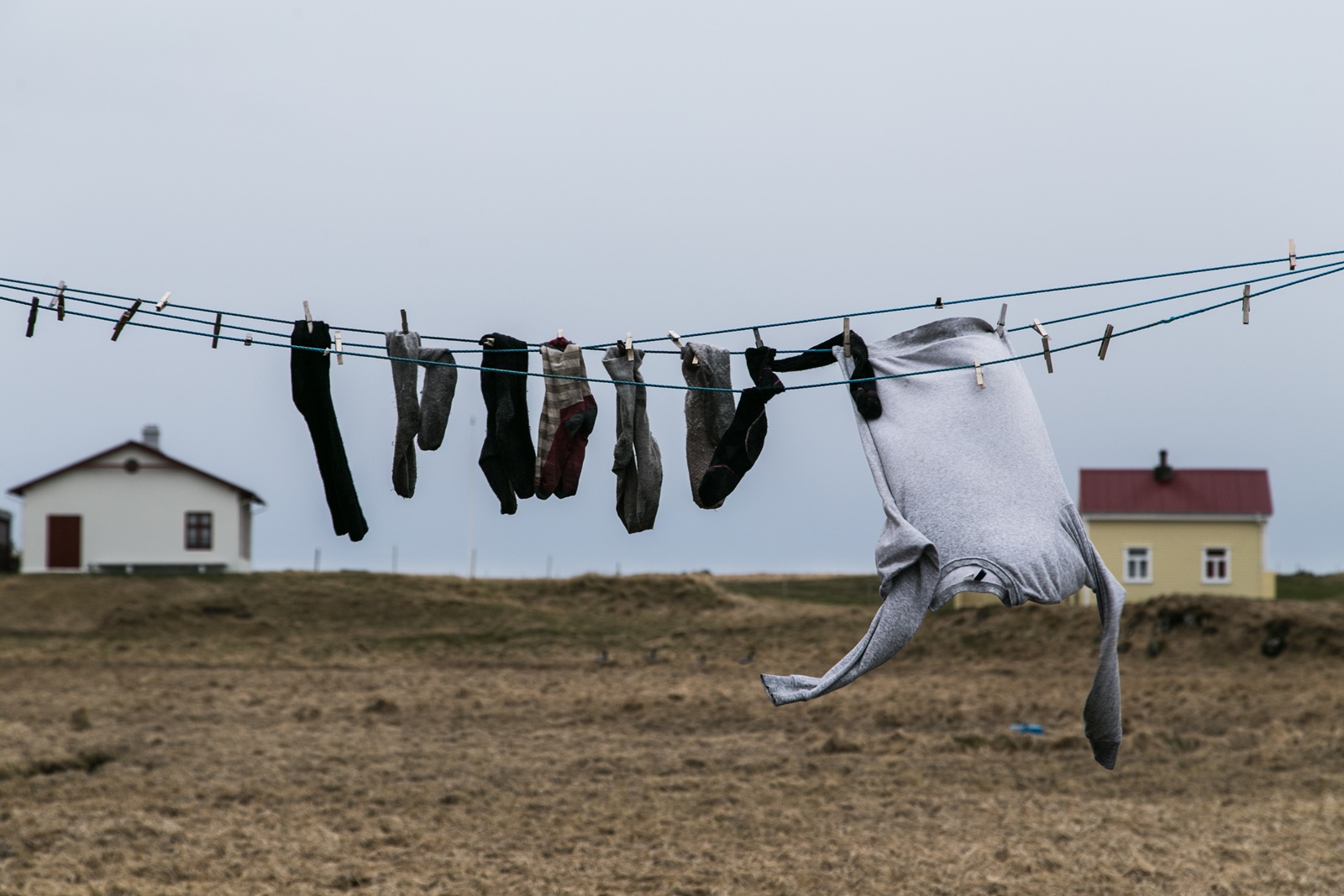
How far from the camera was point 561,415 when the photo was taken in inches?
220

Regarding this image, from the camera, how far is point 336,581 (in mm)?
28562

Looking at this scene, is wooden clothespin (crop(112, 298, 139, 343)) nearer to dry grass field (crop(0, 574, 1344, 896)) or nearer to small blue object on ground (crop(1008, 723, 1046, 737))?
dry grass field (crop(0, 574, 1344, 896))

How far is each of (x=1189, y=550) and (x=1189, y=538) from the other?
24cm

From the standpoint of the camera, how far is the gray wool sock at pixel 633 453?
5590 millimetres

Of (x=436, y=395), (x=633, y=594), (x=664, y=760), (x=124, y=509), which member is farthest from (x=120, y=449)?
(x=436, y=395)

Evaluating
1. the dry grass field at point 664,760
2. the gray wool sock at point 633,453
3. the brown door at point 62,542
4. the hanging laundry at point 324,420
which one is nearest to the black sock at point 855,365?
the gray wool sock at point 633,453

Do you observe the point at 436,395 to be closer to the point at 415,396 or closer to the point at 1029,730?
the point at 415,396

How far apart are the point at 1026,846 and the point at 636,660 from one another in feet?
40.3

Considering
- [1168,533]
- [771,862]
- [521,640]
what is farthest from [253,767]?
[1168,533]

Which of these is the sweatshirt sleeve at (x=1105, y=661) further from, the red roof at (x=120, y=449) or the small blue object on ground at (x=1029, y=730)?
the red roof at (x=120, y=449)

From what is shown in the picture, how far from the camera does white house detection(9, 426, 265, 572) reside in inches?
1136

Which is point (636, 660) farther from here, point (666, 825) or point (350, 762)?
point (666, 825)

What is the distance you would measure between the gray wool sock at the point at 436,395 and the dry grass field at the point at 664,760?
4.02 meters

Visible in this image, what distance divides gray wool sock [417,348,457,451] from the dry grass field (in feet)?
13.2
